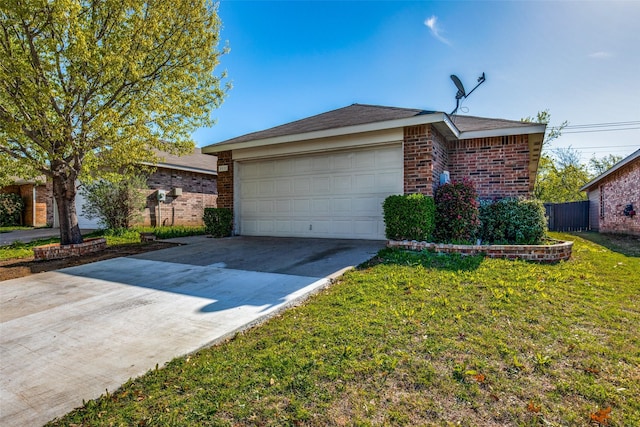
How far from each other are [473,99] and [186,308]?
977 cm

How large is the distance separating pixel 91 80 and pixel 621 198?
17.2 meters

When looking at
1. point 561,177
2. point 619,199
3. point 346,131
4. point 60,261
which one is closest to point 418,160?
point 346,131

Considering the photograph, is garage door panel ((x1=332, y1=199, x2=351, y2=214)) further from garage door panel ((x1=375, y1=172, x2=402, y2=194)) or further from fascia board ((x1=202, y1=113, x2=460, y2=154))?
fascia board ((x1=202, y1=113, x2=460, y2=154))

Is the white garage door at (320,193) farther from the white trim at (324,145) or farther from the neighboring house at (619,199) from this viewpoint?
the neighboring house at (619,199)

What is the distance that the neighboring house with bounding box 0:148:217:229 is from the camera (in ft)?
45.6

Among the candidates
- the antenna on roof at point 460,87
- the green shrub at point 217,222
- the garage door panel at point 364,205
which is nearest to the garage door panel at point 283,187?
the green shrub at point 217,222

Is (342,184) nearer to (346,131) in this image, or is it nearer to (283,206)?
(346,131)

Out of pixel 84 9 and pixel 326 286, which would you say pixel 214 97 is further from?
pixel 326 286

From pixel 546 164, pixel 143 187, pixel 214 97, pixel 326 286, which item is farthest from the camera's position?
pixel 546 164

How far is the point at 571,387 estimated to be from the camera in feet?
7.17

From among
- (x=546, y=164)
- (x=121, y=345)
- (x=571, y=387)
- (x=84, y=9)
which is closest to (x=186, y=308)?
(x=121, y=345)

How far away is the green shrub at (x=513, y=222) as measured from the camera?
636 cm

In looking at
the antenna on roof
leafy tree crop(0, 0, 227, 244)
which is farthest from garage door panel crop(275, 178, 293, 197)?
the antenna on roof

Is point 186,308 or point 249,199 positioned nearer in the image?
point 186,308
